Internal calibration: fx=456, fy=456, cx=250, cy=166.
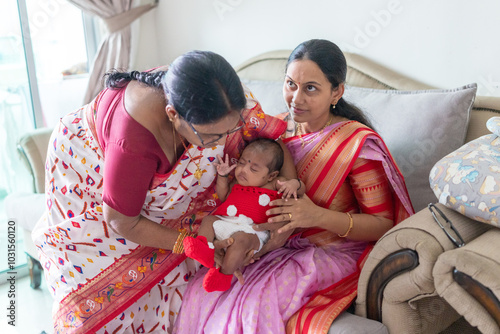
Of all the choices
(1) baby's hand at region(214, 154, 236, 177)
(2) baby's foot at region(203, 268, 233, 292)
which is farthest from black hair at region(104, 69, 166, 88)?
(2) baby's foot at region(203, 268, 233, 292)

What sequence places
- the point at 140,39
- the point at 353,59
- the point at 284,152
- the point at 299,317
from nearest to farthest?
the point at 299,317 → the point at 284,152 → the point at 353,59 → the point at 140,39

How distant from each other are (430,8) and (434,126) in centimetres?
57

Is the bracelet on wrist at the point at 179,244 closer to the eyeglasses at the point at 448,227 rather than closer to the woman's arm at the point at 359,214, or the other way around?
the woman's arm at the point at 359,214

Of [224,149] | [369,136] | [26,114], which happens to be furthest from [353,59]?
[26,114]

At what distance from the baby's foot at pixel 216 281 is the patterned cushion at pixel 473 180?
2.14 feet

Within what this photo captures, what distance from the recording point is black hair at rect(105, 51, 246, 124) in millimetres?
1104

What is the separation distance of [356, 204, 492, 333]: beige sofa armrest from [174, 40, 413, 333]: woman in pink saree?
3.9 inches

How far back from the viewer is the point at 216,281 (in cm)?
132

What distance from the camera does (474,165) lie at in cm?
123

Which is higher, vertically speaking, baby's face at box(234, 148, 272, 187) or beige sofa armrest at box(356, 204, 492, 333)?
baby's face at box(234, 148, 272, 187)

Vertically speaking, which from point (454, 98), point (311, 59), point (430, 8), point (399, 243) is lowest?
point (399, 243)

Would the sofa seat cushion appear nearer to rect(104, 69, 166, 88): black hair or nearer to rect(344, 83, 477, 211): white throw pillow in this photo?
rect(104, 69, 166, 88): black hair

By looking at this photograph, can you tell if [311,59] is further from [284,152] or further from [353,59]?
[353,59]

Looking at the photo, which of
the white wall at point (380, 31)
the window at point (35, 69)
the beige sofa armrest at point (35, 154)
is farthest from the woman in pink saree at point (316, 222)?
the window at point (35, 69)
